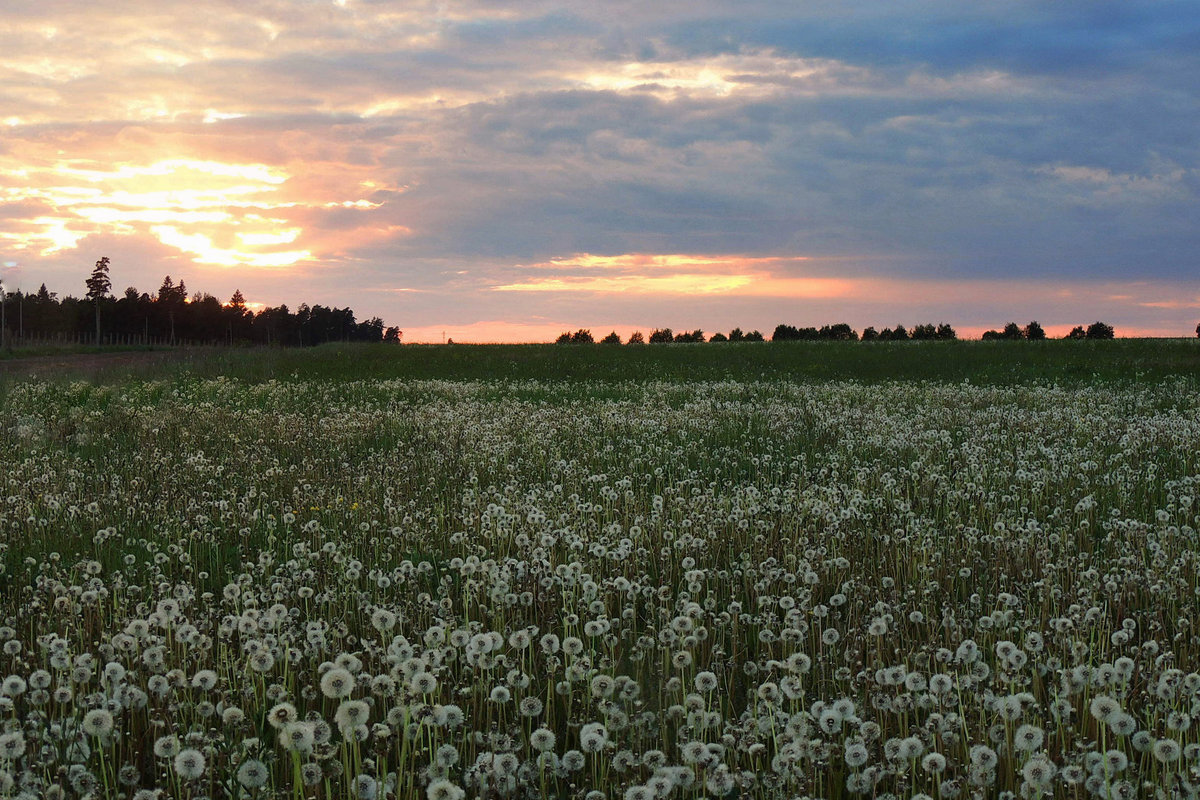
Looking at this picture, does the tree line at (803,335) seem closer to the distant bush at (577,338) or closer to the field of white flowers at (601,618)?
the distant bush at (577,338)

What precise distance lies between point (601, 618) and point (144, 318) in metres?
144

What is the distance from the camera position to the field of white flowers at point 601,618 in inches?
125

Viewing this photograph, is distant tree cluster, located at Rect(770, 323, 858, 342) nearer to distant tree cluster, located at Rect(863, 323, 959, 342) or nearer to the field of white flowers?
distant tree cluster, located at Rect(863, 323, 959, 342)

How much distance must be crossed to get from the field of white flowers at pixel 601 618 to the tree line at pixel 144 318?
9309cm

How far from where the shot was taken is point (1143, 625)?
529 centimetres

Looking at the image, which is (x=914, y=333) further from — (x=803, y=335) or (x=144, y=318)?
(x=144, y=318)

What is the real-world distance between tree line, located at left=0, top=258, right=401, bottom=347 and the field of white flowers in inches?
3665

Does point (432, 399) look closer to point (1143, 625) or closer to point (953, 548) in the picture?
point (953, 548)

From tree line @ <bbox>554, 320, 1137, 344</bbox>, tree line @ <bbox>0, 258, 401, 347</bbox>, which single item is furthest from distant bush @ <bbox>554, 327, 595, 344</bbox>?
tree line @ <bbox>0, 258, 401, 347</bbox>

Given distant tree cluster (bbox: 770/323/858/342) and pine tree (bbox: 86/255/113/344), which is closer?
distant tree cluster (bbox: 770/323/858/342)

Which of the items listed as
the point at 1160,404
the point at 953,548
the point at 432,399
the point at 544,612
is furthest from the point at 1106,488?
the point at 432,399

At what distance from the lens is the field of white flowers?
317 centimetres

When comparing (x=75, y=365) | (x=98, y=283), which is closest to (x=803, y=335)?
(x=75, y=365)

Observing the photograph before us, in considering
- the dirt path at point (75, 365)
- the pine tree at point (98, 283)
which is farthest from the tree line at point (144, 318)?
the dirt path at point (75, 365)
